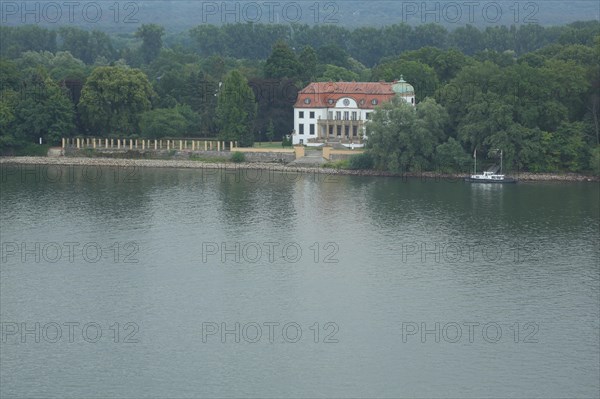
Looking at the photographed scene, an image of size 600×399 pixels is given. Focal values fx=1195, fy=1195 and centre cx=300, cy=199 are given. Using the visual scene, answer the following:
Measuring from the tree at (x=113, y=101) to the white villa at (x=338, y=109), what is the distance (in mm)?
7879

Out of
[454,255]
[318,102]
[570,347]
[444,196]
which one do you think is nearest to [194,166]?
[318,102]

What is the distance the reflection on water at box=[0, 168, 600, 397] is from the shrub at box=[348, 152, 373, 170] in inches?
258

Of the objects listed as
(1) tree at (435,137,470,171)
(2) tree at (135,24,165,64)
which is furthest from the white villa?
(2) tree at (135,24,165,64)

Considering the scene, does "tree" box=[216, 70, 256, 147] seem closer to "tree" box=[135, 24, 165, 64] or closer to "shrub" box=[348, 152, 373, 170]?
"shrub" box=[348, 152, 373, 170]

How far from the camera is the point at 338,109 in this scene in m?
57.1

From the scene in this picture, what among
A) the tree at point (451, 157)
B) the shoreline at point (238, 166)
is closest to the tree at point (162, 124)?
the shoreline at point (238, 166)

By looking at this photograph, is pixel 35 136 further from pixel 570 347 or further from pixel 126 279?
pixel 570 347

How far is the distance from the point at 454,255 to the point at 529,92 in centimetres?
1973

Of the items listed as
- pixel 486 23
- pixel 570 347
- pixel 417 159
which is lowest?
pixel 570 347

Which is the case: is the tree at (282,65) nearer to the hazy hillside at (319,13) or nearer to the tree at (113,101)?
the tree at (113,101)

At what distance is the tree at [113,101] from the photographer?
5769 centimetres

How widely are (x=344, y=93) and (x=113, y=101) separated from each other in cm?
1123

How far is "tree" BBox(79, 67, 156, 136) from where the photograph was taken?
189 feet

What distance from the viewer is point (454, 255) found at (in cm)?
3438
